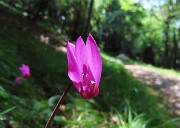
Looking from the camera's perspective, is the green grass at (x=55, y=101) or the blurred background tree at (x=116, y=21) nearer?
the green grass at (x=55, y=101)

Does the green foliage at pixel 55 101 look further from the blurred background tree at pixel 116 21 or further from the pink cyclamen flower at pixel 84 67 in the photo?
the blurred background tree at pixel 116 21

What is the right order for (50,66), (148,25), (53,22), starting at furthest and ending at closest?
(148,25) < (53,22) < (50,66)

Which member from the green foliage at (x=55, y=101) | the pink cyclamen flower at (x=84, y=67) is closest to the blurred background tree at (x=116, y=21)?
the green foliage at (x=55, y=101)

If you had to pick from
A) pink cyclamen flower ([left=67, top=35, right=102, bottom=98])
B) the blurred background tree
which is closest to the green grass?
pink cyclamen flower ([left=67, top=35, right=102, bottom=98])

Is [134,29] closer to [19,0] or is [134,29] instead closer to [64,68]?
[19,0]

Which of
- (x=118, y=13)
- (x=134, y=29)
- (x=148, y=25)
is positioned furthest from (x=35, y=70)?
(x=134, y=29)

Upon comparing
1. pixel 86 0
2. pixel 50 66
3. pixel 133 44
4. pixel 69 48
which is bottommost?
pixel 133 44

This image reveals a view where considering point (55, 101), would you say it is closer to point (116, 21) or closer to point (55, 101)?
point (55, 101)
